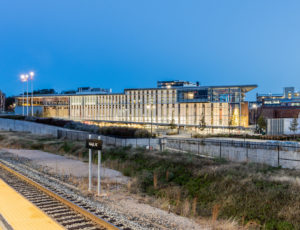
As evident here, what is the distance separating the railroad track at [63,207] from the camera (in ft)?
28.6

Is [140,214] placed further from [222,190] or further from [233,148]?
[233,148]

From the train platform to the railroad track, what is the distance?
0.71 feet

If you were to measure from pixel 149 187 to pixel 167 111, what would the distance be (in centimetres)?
6178

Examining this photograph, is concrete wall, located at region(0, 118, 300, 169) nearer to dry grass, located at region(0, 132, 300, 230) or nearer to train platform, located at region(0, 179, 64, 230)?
dry grass, located at region(0, 132, 300, 230)

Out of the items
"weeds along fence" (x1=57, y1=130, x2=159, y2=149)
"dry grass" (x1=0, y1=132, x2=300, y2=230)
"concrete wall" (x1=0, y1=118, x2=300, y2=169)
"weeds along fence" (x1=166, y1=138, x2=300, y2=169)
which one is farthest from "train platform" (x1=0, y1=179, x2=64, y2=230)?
"weeds along fence" (x1=57, y1=130, x2=159, y2=149)

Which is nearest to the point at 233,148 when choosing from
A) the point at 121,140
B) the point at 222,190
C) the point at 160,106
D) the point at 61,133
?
the point at 121,140

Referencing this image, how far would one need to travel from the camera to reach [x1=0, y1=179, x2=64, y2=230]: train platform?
337 inches

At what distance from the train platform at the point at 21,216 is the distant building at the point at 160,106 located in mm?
52000

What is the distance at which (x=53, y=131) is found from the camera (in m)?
54.1

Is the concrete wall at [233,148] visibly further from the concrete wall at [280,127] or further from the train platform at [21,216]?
the concrete wall at [280,127]

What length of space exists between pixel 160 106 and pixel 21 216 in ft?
229

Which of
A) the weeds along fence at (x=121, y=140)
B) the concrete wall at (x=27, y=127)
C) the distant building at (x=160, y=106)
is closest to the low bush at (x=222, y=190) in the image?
the weeds along fence at (x=121, y=140)

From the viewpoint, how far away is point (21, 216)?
9.42 meters

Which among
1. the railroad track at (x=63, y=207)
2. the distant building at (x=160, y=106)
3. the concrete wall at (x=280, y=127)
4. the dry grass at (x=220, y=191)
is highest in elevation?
the distant building at (x=160, y=106)
